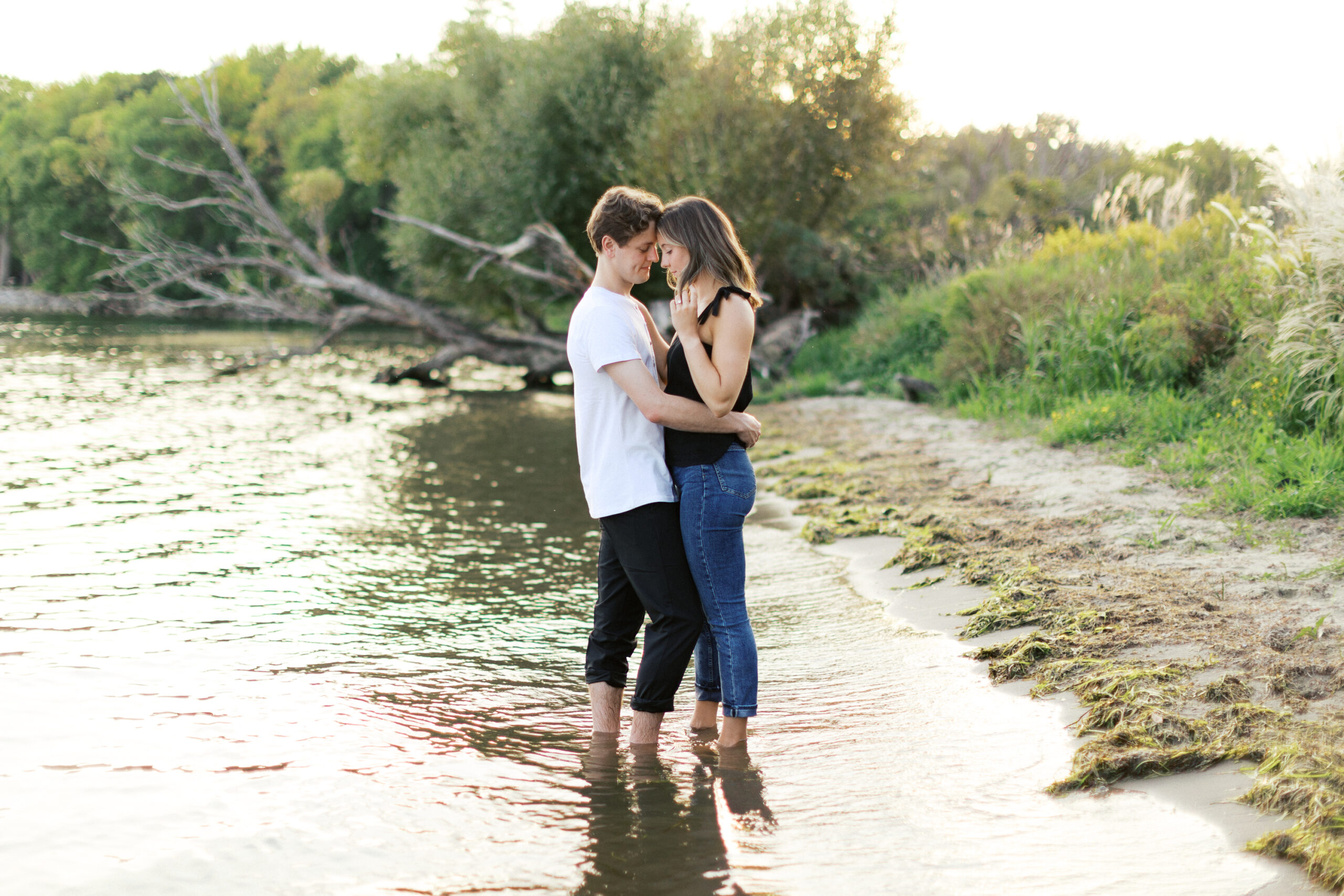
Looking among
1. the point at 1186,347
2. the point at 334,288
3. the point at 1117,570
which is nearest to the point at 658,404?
the point at 1117,570

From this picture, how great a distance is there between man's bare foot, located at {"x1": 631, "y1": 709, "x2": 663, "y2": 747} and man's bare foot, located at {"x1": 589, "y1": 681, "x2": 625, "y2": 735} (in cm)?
13

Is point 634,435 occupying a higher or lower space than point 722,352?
lower

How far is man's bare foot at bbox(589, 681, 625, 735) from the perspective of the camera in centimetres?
394

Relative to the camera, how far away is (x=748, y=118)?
18.8 meters

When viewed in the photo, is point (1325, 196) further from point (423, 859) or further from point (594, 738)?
point (423, 859)

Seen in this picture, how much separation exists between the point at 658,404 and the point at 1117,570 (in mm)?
3028

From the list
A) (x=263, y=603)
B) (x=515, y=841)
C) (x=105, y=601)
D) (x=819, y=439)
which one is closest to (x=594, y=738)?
(x=515, y=841)

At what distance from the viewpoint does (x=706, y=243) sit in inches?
140

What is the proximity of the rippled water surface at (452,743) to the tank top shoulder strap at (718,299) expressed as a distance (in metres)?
1.65

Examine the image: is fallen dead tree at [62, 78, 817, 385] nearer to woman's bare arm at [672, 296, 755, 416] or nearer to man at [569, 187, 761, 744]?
man at [569, 187, 761, 744]

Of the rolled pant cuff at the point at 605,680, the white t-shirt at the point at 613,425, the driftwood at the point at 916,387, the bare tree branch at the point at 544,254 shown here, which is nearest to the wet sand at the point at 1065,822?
the rolled pant cuff at the point at 605,680

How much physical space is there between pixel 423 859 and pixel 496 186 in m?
20.1

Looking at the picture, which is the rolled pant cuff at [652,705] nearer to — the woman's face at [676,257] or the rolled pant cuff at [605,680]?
the rolled pant cuff at [605,680]

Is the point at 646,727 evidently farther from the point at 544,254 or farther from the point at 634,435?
the point at 544,254
